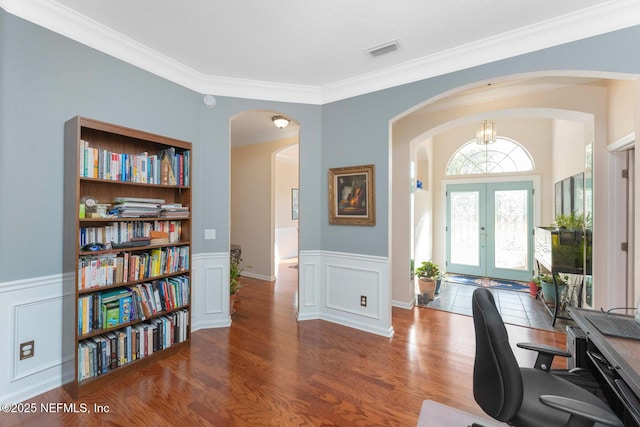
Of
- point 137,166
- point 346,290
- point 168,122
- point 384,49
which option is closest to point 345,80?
point 384,49

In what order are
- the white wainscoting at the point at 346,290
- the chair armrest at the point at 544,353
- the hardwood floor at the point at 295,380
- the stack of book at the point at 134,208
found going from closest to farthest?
the chair armrest at the point at 544,353 → the hardwood floor at the point at 295,380 → the stack of book at the point at 134,208 → the white wainscoting at the point at 346,290

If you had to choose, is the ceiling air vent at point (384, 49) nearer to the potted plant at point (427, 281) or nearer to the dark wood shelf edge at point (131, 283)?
the dark wood shelf edge at point (131, 283)

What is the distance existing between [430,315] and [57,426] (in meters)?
3.76

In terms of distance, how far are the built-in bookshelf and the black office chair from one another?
2567 mm

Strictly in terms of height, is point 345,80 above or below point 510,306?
above

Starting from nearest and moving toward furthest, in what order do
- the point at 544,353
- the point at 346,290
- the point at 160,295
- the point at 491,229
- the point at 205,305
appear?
the point at 544,353
the point at 160,295
the point at 205,305
the point at 346,290
the point at 491,229

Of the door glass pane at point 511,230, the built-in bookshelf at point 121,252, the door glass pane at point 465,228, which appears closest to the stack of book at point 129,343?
the built-in bookshelf at point 121,252

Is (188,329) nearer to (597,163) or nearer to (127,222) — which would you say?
(127,222)

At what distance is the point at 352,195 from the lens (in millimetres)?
3428

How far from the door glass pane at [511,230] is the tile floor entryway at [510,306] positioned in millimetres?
1051

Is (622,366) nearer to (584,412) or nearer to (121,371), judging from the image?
(584,412)

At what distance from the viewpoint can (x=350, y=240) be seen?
347 cm

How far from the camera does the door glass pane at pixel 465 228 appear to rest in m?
6.24

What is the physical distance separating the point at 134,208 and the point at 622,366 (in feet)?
10.7
